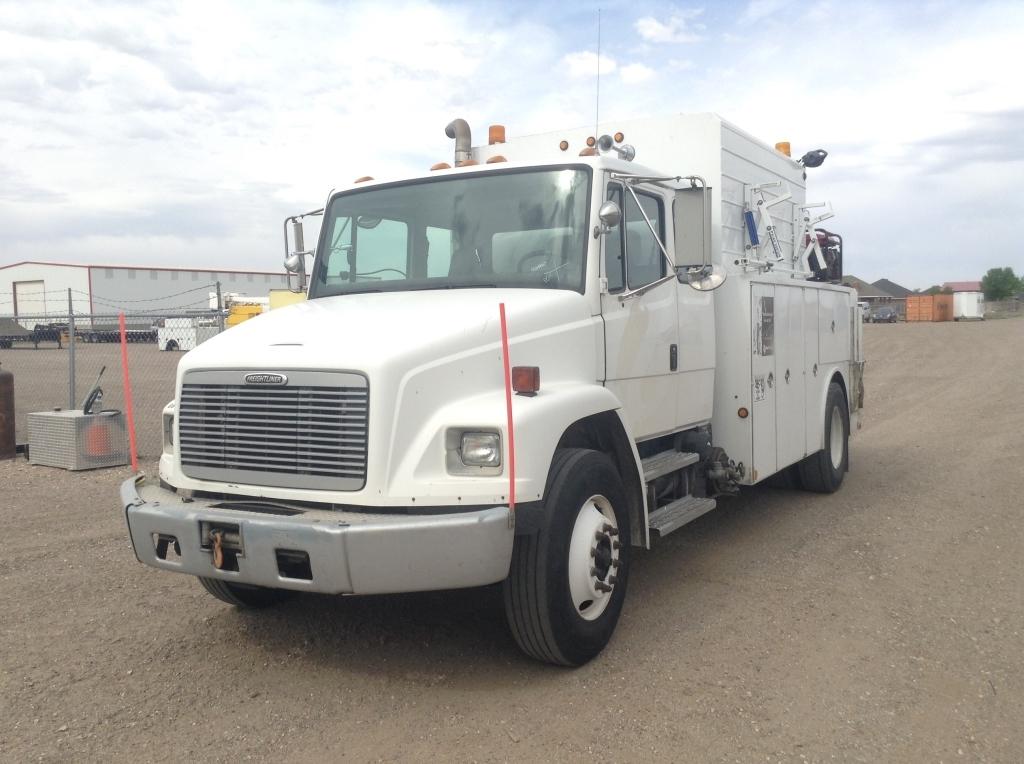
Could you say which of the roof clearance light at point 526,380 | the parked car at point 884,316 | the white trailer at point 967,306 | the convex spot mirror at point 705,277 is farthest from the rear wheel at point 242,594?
the white trailer at point 967,306

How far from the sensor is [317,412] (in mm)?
3980

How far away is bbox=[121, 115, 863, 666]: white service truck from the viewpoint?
3.83 metres

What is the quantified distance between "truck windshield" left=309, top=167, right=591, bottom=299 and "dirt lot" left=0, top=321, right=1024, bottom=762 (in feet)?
6.33

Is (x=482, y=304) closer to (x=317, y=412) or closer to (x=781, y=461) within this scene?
(x=317, y=412)

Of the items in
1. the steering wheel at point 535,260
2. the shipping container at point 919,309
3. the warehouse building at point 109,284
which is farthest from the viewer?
the shipping container at point 919,309

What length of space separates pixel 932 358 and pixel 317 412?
25280mm

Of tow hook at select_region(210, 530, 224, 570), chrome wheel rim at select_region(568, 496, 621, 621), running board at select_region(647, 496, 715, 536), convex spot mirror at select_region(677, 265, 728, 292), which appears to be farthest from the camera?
running board at select_region(647, 496, 715, 536)

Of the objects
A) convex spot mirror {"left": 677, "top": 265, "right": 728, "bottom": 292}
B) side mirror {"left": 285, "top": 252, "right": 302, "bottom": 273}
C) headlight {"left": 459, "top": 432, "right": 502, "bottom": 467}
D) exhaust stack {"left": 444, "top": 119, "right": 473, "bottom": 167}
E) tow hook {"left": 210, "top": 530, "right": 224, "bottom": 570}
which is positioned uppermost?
exhaust stack {"left": 444, "top": 119, "right": 473, "bottom": 167}

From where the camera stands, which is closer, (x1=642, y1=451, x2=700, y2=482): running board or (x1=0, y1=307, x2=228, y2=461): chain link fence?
(x1=642, y1=451, x2=700, y2=482): running board

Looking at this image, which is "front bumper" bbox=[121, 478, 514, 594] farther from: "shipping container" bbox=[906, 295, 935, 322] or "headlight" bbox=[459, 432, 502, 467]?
"shipping container" bbox=[906, 295, 935, 322]

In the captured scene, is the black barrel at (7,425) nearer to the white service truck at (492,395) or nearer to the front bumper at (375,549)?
the white service truck at (492,395)

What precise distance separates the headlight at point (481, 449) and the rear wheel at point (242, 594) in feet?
5.81

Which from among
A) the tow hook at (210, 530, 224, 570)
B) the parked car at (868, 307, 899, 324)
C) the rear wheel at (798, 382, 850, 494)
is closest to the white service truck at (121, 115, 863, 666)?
the tow hook at (210, 530, 224, 570)

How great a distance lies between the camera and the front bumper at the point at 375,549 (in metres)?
3.67
